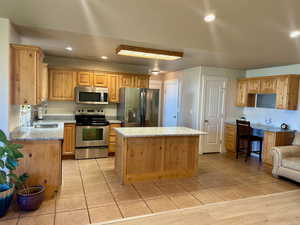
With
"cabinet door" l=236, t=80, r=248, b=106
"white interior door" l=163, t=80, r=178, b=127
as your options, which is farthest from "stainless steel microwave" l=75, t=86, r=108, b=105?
"cabinet door" l=236, t=80, r=248, b=106

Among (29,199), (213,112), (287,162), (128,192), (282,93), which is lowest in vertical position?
(128,192)

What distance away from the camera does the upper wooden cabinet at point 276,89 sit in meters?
4.74

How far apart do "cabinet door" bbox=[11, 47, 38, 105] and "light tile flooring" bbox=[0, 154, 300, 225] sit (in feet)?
4.78

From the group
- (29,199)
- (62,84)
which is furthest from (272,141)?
(62,84)

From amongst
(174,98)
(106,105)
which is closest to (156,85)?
(174,98)

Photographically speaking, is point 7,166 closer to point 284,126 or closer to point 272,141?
point 272,141

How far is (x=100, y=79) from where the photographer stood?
Result: 538cm

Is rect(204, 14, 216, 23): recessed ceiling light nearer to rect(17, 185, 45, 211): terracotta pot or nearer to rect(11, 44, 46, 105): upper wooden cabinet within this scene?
rect(11, 44, 46, 105): upper wooden cabinet

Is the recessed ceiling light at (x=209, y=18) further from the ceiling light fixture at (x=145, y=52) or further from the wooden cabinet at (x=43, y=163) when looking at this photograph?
the wooden cabinet at (x=43, y=163)

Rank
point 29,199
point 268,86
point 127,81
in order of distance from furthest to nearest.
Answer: point 127,81 < point 268,86 < point 29,199

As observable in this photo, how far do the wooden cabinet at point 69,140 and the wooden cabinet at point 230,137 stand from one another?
4.05 metres

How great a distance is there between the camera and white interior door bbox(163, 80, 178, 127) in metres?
6.90

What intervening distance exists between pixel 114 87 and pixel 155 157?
8.27ft

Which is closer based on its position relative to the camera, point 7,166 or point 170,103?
point 7,166
